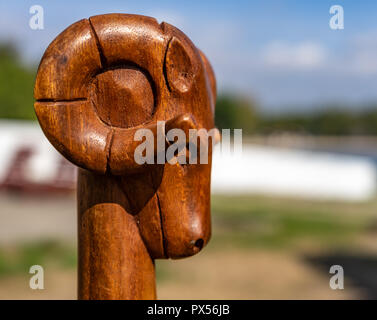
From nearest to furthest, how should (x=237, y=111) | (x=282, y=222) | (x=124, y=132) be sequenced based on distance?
(x=124, y=132) → (x=282, y=222) → (x=237, y=111)

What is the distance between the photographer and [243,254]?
16.3 feet

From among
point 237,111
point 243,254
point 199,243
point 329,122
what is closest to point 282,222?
point 243,254

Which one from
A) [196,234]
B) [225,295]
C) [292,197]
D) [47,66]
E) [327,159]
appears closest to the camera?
[47,66]

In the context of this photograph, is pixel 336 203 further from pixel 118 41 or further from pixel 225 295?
pixel 118 41

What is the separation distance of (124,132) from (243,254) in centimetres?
412

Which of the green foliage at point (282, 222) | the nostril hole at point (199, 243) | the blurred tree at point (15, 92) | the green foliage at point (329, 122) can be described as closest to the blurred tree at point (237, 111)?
the green foliage at point (329, 122)

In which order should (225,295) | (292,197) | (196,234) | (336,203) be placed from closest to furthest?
1. (196,234)
2. (225,295)
3. (336,203)
4. (292,197)

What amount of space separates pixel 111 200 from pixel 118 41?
38 centimetres

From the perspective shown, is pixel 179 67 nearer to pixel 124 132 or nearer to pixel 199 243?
pixel 124 132

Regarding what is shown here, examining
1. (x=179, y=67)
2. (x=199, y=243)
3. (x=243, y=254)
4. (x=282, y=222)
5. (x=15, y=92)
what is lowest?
(x=199, y=243)

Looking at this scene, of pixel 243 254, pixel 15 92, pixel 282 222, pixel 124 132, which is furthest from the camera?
pixel 15 92

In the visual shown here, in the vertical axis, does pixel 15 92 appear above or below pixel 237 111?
below

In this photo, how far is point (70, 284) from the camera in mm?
3992
